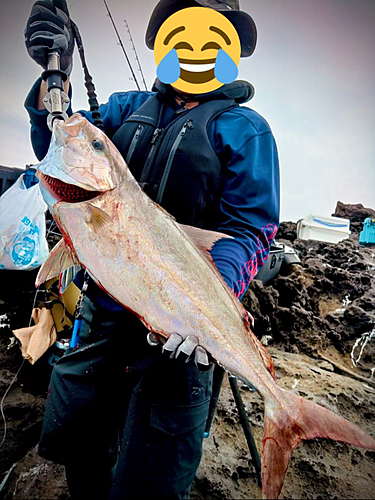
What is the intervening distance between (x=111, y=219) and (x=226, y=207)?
0.59 meters

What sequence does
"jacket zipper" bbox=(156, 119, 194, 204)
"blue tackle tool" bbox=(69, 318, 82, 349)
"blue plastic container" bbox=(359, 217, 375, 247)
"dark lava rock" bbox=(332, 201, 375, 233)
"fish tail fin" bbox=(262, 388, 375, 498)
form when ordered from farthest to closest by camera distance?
1. "dark lava rock" bbox=(332, 201, 375, 233)
2. "blue plastic container" bbox=(359, 217, 375, 247)
3. "blue tackle tool" bbox=(69, 318, 82, 349)
4. "jacket zipper" bbox=(156, 119, 194, 204)
5. "fish tail fin" bbox=(262, 388, 375, 498)

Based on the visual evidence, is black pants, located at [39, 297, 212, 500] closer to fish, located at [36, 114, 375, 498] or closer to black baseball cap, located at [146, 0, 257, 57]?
fish, located at [36, 114, 375, 498]

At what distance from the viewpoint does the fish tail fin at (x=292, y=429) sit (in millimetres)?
945

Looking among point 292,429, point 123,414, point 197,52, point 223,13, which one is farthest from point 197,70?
point 123,414

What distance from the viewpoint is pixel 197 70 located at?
1489 millimetres

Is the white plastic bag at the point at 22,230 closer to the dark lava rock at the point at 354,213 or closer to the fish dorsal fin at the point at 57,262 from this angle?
the fish dorsal fin at the point at 57,262

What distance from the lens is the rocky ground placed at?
1753 mm

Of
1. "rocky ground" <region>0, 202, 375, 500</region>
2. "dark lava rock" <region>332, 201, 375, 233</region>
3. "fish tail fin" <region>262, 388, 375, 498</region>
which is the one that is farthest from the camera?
"dark lava rock" <region>332, 201, 375, 233</region>

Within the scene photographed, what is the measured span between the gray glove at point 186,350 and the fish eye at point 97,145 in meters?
0.72

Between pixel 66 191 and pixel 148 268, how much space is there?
0.43 metres

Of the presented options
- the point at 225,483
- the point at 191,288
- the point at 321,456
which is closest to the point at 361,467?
the point at 321,456

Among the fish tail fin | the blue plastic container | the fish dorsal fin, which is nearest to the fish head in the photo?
the fish dorsal fin

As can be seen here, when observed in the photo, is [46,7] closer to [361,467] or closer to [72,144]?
[72,144]

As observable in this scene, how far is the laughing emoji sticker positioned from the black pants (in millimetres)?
1264
